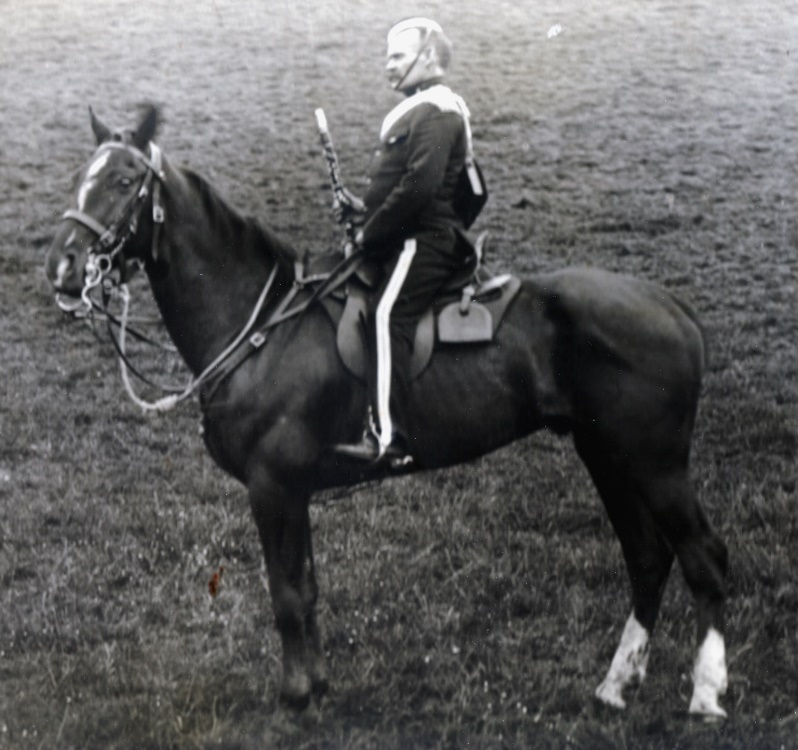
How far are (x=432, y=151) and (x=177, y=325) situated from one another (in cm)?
138

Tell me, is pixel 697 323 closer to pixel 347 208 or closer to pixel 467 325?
pixel 467 325

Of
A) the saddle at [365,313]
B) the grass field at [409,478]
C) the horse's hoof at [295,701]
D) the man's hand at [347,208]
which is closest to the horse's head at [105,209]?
the saddle at [365,313]

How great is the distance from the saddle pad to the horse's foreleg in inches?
25.7

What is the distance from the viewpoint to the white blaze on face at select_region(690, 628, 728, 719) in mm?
4523

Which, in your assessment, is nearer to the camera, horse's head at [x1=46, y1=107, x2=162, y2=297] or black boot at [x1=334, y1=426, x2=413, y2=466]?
horse's head at [x1=46, y1=107, x2=162, y2=297]

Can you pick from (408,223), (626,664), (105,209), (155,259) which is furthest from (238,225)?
(626,664)

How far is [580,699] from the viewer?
4.75 m

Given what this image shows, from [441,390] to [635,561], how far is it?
1289 millimetres

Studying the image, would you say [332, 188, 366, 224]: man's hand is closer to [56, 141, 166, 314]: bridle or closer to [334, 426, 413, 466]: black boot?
[56, 141, 166, 314]: bridle

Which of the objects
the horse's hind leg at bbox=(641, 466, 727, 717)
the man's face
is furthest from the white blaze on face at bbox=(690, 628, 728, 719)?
the man's face

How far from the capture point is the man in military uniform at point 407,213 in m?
4.44

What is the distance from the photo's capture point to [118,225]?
13.6 ft

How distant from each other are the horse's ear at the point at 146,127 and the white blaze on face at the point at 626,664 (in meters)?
3.12

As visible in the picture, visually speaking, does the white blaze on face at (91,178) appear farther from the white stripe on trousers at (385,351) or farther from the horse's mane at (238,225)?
the white stripe on trousers at (385,351)
